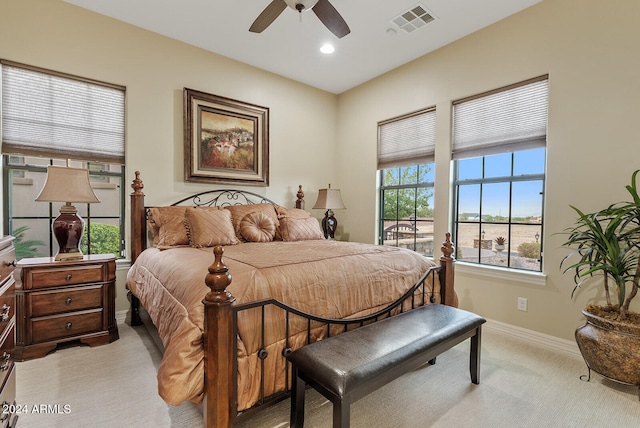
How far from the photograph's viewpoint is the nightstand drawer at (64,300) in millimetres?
2281

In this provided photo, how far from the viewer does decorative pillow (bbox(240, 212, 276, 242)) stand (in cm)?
311

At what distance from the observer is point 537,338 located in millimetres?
2693

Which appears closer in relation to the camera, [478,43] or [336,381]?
[336,381]

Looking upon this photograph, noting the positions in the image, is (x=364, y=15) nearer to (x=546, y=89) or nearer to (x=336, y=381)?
(x=546, y=89)

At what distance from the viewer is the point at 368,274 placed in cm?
200

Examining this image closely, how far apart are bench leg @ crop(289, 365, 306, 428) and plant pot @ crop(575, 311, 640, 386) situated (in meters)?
2.00

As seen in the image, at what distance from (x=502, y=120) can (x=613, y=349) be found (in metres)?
2.09

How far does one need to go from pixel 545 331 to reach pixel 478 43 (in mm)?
2874

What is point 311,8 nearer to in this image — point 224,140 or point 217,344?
point 224,140

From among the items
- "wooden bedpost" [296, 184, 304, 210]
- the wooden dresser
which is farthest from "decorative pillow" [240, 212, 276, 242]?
the wooden dresser

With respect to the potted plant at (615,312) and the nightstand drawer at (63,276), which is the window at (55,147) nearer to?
the nightstand drawer at (63,276)

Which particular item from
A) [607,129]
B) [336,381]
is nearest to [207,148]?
[336,381]

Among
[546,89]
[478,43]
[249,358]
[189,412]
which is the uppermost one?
[478,43]

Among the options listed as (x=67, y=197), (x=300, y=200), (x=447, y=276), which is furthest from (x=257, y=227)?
(x=447, y=276)
